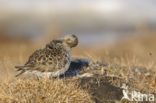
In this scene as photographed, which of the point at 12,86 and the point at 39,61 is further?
the point at 39,61

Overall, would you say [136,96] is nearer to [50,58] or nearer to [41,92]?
[41,92]

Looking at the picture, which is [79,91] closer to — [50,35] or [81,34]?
[50,35]

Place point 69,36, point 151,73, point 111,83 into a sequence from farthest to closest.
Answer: point 151,73 < point 69,36 < point 111,83

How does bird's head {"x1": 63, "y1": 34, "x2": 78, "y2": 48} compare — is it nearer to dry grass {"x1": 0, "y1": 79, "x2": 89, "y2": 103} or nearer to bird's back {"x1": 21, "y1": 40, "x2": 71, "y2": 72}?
bird's back {"x1": 21, "y1": 40, "x2": 71, "y2": 72}

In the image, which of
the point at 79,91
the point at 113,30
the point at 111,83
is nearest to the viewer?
the point at 79,91

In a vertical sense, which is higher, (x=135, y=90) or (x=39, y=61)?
(x=39, y=61)

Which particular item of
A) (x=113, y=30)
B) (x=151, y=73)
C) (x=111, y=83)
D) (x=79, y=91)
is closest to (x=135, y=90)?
(x=111, y=83)

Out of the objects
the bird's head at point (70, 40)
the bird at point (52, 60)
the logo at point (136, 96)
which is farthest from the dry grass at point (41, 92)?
the bird's head at point (70, 40)

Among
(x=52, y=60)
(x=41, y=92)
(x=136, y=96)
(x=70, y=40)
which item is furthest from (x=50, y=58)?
(x=136, y=96)
